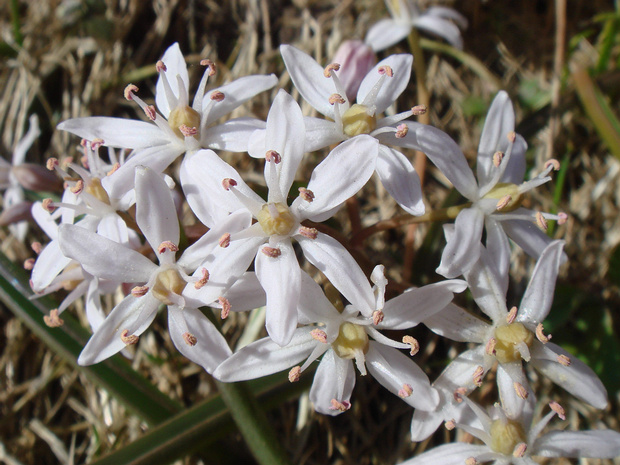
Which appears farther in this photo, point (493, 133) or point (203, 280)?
point (493, 133)

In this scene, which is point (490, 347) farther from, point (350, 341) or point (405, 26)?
point (405, 26)

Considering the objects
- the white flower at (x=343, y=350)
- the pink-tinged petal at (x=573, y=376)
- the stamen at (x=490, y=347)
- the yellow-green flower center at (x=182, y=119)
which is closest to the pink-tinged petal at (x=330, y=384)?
the white flower at (x=343, y=350)

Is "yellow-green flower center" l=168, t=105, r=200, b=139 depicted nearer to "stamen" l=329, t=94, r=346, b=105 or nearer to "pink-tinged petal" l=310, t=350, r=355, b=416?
"stamen" l=329, t=94, r=346, b=105

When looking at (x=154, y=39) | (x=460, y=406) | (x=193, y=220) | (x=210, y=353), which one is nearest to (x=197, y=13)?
(x=154, y=39)

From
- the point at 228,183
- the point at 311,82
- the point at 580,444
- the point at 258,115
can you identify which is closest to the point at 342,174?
the point at 228,183

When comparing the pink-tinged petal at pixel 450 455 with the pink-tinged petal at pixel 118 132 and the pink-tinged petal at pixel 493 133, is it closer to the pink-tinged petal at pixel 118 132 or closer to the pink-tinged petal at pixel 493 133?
the pink-tinged petal at pixel 493 133

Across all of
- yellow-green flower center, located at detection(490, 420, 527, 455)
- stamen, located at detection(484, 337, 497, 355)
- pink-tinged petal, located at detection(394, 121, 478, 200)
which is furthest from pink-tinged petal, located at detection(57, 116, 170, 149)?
yellow-green flower center, located at detection(490, 420, 527, 455)
